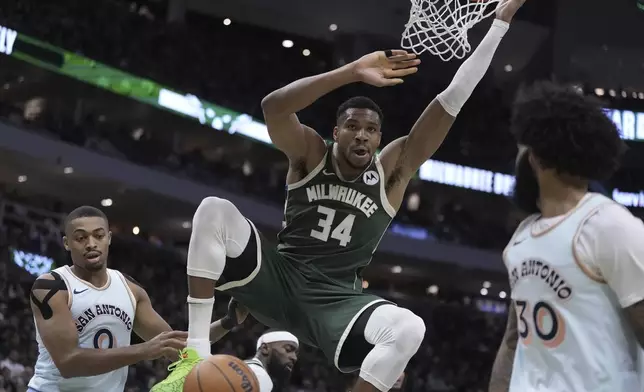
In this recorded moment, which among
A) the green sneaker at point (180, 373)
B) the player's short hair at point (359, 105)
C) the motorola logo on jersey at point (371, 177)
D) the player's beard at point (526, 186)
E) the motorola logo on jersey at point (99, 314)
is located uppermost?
the player's short hair at point (359, 105)

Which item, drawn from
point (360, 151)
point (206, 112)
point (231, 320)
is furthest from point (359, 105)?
point (206, 112)

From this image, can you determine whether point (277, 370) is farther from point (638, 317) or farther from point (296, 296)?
point (638, 317)

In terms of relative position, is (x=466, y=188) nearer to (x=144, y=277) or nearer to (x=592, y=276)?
(x=144, y=277)

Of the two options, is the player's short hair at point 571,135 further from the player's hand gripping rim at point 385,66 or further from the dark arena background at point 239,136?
the dark arena background at point 239,136

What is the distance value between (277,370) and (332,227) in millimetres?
2303

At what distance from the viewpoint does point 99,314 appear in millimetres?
5211

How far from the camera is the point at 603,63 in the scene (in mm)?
27500

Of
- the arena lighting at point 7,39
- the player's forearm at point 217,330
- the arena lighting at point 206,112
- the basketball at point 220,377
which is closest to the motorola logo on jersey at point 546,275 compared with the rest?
the basketball at point 220,377

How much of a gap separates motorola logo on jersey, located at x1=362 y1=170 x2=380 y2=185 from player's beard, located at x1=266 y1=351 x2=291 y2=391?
238 centimetres

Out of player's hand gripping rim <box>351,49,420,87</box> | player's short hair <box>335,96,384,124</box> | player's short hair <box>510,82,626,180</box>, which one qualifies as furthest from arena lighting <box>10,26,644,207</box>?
player's short hair <box>510,82,626,180</box>

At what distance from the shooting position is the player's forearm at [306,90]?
4195 millimetres

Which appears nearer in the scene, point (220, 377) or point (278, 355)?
point (220, 377)

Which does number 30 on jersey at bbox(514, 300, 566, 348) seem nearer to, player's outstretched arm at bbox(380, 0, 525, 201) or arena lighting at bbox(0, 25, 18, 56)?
player's outstretched arm at bbox(380, 0, 525, 201)

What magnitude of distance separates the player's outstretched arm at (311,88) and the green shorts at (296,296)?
51 centimetres
